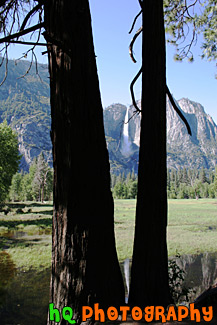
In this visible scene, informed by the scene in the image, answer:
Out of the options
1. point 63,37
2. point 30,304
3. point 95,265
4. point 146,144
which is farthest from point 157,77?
point 30,304

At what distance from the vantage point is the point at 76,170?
155 cm

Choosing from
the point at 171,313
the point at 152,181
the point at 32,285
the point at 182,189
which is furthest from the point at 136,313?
the point at 182,189

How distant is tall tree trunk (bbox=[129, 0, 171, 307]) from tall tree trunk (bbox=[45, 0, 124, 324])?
29cm

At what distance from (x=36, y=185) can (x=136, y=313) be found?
107ft

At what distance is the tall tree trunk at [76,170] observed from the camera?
5.01ft

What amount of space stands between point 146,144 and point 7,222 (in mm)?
13231

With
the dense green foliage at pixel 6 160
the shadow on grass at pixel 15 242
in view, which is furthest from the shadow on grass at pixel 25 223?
the dense green foliage at pixel 6 160

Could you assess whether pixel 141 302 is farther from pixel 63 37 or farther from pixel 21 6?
pixel 21 6

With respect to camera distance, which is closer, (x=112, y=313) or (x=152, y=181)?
(x=112, y=313)

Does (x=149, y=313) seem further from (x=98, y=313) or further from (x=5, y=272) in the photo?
(x=5, y=272)

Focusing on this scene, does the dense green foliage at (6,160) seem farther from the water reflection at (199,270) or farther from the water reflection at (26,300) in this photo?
the water reflection at (199,270)

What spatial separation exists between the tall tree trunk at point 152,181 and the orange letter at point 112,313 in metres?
0.30

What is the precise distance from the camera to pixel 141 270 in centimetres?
183

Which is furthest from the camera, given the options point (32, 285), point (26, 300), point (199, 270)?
point (199, 270)
